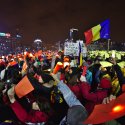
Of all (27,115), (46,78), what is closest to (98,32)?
(46,78)

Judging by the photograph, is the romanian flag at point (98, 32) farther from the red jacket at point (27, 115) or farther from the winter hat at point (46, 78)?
the red jacket at point (27, 115)

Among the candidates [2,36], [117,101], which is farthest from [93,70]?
[2,36]

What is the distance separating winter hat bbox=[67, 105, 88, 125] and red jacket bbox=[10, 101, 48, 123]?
1.21 meters

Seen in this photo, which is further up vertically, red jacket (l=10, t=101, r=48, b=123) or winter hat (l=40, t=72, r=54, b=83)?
winter hat (l=40, t=72, r=54, b=83)

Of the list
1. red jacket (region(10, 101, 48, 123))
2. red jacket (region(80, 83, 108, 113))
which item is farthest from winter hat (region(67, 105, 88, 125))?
red jacket (region(80, 83, 108, 113))

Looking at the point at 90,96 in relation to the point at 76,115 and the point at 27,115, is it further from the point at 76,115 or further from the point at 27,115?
the point at 76,115

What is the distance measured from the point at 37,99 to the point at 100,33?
9764 mm

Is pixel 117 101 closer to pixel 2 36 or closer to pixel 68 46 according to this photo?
pixel 68 46

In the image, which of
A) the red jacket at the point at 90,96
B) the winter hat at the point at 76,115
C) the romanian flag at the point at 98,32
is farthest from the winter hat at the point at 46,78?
the romanian flag at the point at 98,32

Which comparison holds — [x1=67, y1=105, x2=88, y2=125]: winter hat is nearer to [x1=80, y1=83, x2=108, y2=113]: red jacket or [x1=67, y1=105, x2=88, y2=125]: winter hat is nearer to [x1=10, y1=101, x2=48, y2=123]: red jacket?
[x1=10, y1=101, x2=48, y2=123]: red jacket

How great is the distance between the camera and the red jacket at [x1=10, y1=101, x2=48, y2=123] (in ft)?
21.5

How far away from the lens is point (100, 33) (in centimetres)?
1614

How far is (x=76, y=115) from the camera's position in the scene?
5.32 metres

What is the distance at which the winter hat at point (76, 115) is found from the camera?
527cm
